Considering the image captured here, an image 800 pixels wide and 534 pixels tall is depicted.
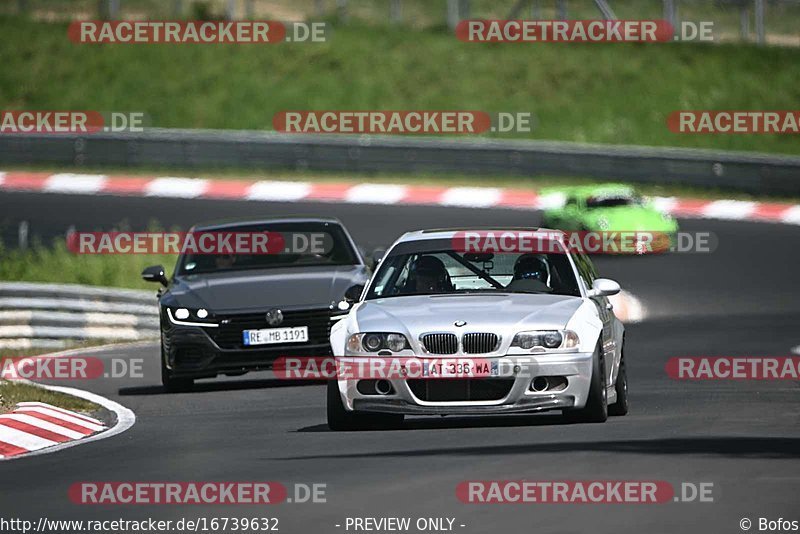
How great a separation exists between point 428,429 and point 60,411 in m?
3.26

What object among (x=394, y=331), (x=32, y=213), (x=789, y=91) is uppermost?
(x=789, y=91)

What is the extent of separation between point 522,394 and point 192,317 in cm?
505

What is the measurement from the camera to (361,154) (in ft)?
118

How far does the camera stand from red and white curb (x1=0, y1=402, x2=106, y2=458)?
1216 centimetres

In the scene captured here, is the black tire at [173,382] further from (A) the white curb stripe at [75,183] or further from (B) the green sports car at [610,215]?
(A) the white curb stripe at [75,183]

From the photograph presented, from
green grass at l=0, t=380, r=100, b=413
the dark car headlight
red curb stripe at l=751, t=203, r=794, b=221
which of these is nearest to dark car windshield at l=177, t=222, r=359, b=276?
the dark car headlight

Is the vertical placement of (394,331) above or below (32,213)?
below

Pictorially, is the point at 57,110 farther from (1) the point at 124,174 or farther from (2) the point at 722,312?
(2) the point at 722,312

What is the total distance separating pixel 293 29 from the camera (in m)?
43.0

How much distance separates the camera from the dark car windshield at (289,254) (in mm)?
16859

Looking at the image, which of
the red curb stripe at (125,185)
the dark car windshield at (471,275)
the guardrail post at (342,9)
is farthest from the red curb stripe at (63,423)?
the guardrail post at (342,9)

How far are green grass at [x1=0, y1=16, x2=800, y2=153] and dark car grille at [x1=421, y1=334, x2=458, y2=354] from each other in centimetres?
2799

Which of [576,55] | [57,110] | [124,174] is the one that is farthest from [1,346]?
[576,55]

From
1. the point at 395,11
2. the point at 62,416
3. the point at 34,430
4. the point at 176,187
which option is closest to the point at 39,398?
the point at 62,416
